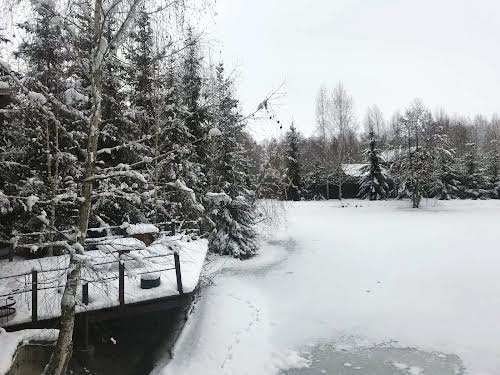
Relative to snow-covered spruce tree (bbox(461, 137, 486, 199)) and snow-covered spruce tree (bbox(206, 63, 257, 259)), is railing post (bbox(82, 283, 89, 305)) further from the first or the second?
snow-covered spruce tree (bbox(461, 137, 486, 199))

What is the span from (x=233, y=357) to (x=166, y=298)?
2.05 metres

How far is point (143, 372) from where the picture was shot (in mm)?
7547

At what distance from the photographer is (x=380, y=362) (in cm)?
796

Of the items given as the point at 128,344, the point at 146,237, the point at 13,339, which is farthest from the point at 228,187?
the point at 13,339

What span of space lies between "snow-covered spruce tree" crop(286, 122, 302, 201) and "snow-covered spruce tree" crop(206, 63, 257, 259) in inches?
870

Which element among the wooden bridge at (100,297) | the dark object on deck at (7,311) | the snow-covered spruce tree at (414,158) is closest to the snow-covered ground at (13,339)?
the wooden bridge at (100,297)

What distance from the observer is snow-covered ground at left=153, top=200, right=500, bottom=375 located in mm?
8188

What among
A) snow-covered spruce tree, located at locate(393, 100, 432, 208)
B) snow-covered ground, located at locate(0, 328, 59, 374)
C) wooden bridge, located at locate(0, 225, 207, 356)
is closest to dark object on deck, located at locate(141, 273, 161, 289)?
wooden bridge, located at locate(0, 225, 207, 356)

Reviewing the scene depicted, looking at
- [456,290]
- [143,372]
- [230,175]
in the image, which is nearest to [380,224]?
[230,175]

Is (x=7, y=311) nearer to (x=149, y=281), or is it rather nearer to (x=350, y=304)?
(x=149, y=281)

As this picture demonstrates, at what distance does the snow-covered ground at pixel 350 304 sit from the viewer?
819 cm

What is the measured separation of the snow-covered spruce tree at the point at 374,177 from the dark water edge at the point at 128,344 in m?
33.7

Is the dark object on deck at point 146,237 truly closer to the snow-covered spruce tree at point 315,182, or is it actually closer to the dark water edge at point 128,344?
the dark water edge at point 128,344

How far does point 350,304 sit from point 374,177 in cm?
2964
